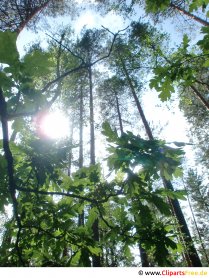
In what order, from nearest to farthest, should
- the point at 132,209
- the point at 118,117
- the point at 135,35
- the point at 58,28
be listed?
the point at 132,209 < the point at 58,28 < the point at 135,35 < the point at 118,117

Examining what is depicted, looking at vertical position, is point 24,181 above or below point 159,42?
below

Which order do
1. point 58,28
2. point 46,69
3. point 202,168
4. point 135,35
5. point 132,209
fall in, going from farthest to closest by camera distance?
point 202,168 < point 135,35 < point 58,28 < point 132,209 < point 46,69

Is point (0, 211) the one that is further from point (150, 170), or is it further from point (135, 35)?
point (135, 35)

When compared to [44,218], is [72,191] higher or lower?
higher

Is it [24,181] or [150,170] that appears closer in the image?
[150,170]

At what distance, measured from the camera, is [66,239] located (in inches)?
107

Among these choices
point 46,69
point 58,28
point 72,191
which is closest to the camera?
point 46,69

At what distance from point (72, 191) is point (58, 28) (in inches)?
583

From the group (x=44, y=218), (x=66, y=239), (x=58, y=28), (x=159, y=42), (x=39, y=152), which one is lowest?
(x=66, y=239)

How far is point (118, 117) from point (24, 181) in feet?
63.4

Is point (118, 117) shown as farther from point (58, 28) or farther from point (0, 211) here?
point (0, 211)

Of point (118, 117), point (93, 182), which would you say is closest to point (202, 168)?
point (118, 117)

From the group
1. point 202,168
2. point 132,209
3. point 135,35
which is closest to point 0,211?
point 132,209

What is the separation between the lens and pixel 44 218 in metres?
2.68
